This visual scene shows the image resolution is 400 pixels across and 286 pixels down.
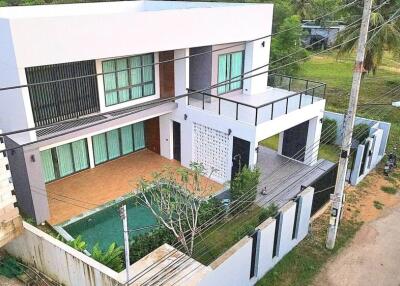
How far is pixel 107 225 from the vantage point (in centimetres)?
1328

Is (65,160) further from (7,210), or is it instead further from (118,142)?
(7,210)

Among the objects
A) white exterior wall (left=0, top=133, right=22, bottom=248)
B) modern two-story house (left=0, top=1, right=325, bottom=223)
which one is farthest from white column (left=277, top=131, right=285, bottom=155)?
white exterior wall (left=0, top=133, right=22, bottom=248)

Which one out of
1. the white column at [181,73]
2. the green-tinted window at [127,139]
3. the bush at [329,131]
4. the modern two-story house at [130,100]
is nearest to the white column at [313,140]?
the modern two-story house at [130,100]

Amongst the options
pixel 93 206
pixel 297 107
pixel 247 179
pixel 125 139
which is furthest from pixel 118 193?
pixel 297 107

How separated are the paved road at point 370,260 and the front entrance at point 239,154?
459 centimetres

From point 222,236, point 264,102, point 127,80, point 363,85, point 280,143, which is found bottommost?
point 222,236

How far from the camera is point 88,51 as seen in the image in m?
12.1

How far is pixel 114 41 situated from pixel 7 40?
3.25 meters

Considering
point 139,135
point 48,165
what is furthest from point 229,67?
point 48,165

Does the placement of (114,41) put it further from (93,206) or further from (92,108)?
(93,206)

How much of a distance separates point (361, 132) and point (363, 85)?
41.3 feet

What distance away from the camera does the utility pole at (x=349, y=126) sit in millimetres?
9852

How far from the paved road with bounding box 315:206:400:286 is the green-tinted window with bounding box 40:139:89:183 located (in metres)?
10.1

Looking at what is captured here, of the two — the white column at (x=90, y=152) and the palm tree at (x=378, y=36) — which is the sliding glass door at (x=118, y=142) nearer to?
the white column at (x=90, y=152)
